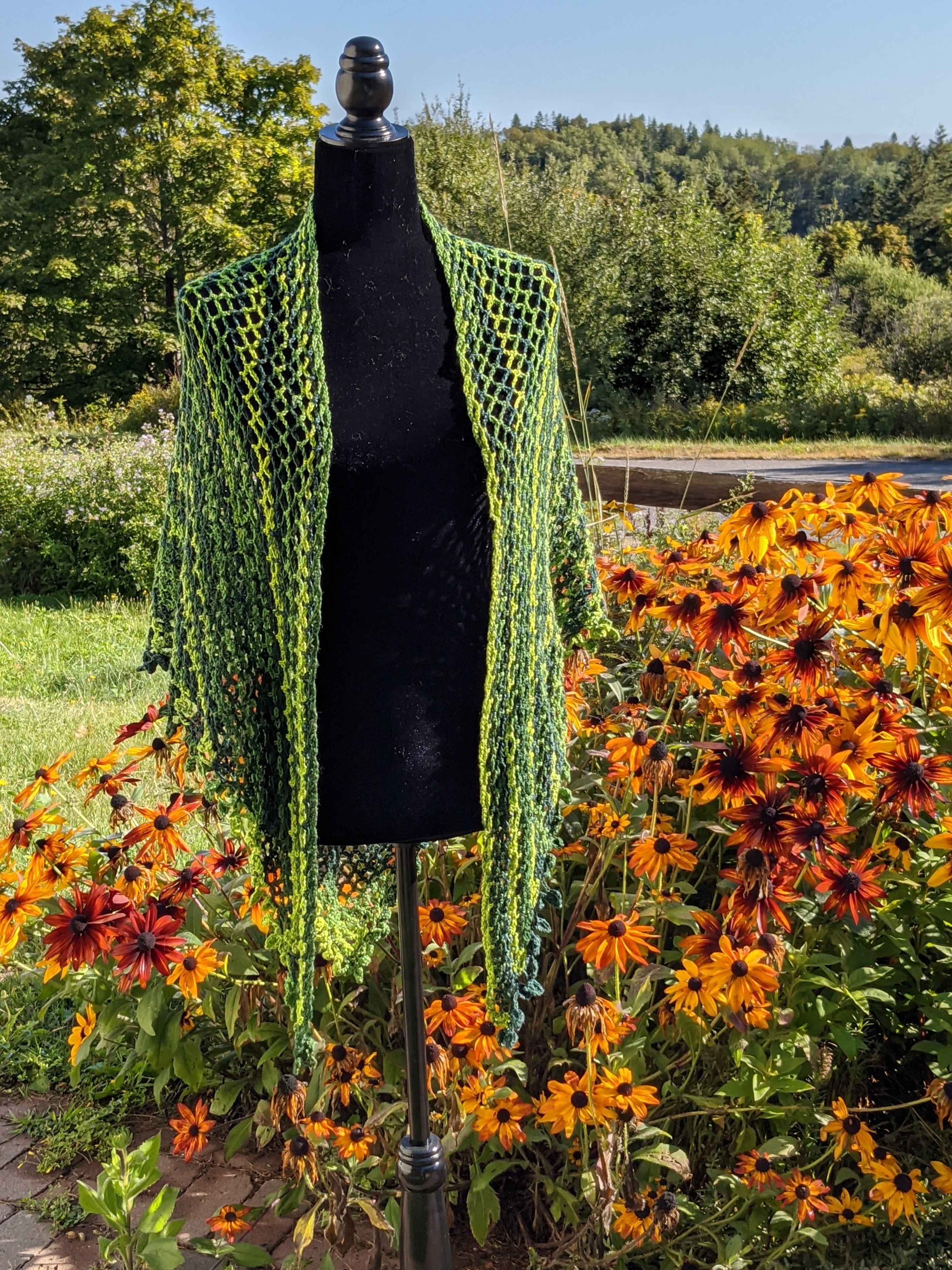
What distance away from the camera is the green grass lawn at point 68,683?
403cm

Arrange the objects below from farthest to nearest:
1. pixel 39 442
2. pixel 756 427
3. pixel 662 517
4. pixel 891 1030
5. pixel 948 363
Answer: pixel 948 363
pixel 756 427
pixel 39 442
pixel 662 517
pixel 891 1030

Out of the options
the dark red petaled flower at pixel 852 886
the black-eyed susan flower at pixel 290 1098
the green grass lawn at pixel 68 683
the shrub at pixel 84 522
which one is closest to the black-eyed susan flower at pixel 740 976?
the dark red petaled flower at pixel 852 886

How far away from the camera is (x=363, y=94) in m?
1.19

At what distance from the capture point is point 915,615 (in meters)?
1.46

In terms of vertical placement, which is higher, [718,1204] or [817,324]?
[817,324]

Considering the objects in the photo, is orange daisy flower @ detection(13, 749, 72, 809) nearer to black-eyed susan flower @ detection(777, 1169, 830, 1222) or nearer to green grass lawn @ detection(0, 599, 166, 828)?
black-eyed susan flower @ detection(777, 1169, 830, 1222)

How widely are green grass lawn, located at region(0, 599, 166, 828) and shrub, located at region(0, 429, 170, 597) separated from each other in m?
0.26

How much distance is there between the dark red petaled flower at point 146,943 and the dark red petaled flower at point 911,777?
1.00m

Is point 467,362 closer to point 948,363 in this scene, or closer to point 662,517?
point 662,517

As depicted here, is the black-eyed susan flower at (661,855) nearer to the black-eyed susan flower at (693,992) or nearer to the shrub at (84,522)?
the black-eyed susan flower at (693,992)

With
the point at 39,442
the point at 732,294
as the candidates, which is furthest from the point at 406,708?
the point at 732,294

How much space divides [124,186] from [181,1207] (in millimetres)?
17488

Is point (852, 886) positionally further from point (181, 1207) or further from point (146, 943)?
point (181, 1207)

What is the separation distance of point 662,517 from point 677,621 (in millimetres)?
1370
